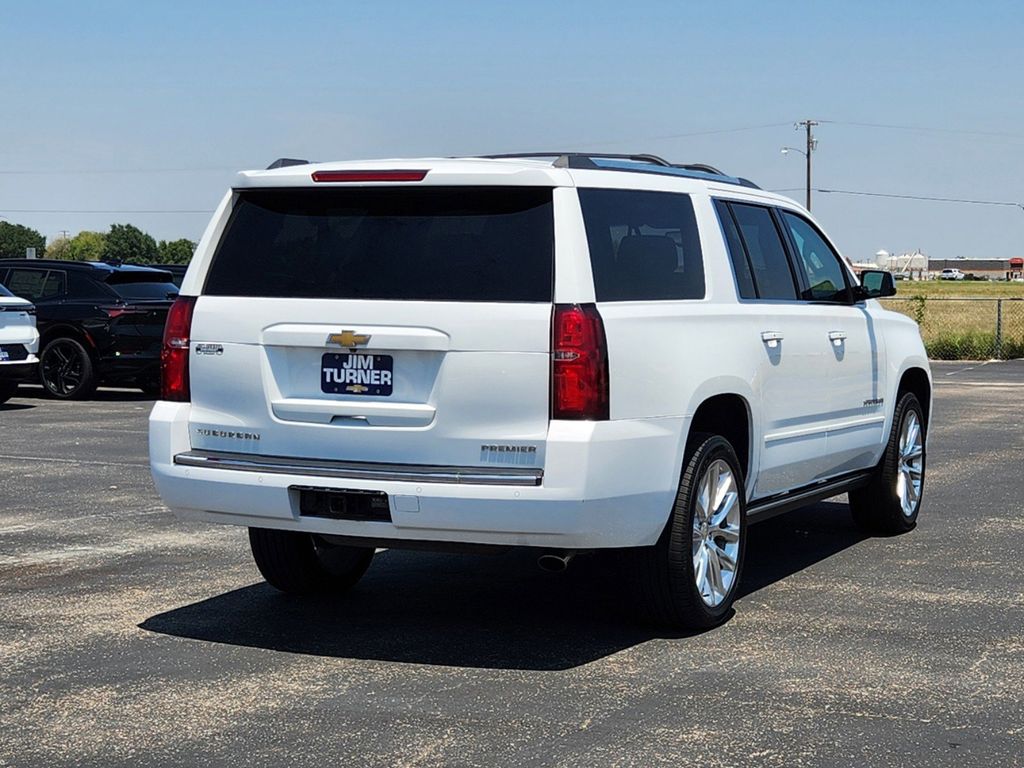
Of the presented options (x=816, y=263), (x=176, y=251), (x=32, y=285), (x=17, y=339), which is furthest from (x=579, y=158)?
(x=176, y=251)

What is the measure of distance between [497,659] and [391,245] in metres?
1.71

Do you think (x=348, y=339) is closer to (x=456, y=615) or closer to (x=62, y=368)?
(x=456, y=615)

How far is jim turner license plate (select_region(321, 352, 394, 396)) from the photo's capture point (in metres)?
6.32

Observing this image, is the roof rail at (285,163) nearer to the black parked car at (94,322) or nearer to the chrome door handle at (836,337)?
the chrome door handle at (836,337)

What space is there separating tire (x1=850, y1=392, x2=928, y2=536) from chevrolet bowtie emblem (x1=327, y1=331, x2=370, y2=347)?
4150mm

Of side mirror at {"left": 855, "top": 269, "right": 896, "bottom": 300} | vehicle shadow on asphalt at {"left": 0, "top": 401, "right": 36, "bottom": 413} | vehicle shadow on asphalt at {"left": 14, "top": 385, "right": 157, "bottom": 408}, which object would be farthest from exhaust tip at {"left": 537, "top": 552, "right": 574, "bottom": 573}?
vehicle shadow on asphalt at {"left": 14, "top": 385, "right": 157, "bottom": 408}

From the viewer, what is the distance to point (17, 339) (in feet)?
61.7

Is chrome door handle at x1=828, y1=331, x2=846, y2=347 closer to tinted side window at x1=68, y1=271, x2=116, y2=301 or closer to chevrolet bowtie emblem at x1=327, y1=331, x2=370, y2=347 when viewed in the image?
chevrolet bowtie emblem at x1=327, y1=331, x2=370, y2=347

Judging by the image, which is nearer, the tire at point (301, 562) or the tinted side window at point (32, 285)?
the tire at point (301, 562)

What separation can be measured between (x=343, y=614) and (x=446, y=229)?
76.7 inches

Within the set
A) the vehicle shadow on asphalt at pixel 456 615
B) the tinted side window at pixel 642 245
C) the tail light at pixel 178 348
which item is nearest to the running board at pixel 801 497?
the vehicle shadow on asphalt at pixel 456 615

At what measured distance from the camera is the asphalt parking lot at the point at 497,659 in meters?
5.23

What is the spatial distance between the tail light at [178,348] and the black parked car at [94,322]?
13893 mm

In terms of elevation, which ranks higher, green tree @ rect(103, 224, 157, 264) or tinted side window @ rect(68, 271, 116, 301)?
green tree @ rect(103, 224, 157, 264)
